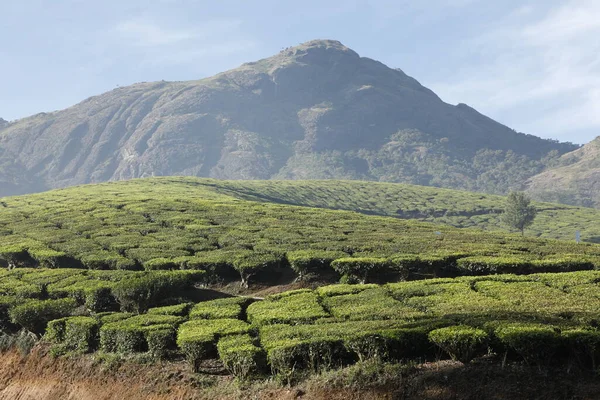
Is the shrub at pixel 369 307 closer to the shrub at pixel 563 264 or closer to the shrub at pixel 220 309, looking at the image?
the shrub at pixel 220 309

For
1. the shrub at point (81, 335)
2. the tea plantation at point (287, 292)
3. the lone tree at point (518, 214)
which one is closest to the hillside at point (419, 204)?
the lone tree at point (518, 214)

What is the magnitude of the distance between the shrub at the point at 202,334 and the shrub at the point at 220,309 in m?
1.09

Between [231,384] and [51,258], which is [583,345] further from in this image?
[51,258]

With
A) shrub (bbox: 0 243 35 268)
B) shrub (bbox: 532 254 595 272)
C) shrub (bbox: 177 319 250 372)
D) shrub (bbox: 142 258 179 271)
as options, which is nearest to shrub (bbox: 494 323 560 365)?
shrub (bbox: 177 319 250 372)

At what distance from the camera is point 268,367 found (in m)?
15.5

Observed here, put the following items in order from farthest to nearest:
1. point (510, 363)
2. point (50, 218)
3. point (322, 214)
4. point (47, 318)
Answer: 1. point (322, 214)
2. point (50, 218)
3. point (47, 318)
4. point (510, 363)

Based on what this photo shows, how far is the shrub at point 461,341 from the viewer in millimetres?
14156

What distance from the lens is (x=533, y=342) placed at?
13523 mm

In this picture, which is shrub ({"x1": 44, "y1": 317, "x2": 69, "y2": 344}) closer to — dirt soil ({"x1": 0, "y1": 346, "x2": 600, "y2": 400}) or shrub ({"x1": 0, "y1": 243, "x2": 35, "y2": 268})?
dirt soil ({"x1": 0, "y1": 346, "x2": 600, "y2": 400})

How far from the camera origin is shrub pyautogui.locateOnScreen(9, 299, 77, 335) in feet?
67.5

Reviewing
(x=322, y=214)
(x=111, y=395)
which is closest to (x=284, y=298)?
(x=111, y=395)

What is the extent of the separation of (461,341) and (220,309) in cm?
1001

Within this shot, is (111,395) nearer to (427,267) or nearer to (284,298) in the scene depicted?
(284,298)

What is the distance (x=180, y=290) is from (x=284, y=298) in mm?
6596
